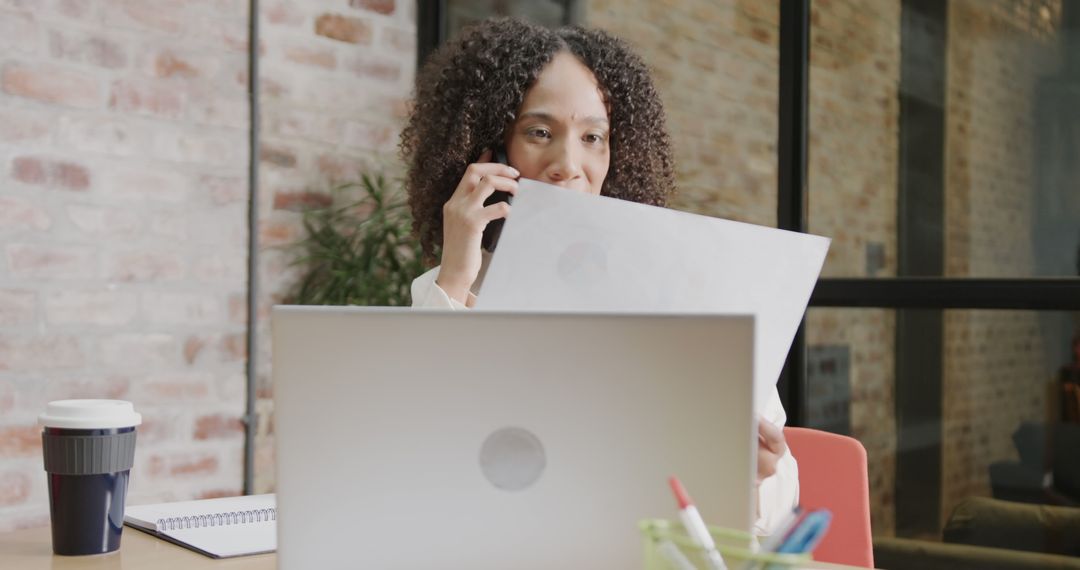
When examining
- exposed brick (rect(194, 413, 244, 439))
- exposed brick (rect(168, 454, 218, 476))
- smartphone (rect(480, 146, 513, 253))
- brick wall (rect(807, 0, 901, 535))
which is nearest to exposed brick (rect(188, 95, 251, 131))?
exposed brick (rect(194, 413, 244, 439))

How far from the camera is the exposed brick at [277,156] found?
319 centimetres

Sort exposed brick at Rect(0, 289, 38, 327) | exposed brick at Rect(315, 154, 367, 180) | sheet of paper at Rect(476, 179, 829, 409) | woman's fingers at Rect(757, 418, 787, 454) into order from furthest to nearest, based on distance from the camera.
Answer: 1. exposed brick at Rect(315, 154, 367, 180)
2. exposed brick at Rect(0, 289, 38, 327)
3. woman's fingers at Rect(757, 418, 787, 454)
4. sheet of paper at Rect(476, 179, 829, 409)

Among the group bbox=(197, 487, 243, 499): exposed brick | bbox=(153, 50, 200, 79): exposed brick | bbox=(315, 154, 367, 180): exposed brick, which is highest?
bbox=(153, 50, 200, 79): exposed brick

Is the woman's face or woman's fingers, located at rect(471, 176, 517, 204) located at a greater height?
the woman's face

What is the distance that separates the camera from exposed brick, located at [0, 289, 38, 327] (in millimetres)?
2641

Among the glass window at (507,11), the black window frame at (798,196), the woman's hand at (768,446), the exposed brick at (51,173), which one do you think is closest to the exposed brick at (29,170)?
the exposed brick at (51,173)

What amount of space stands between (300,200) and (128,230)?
565mm

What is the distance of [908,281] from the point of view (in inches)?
108

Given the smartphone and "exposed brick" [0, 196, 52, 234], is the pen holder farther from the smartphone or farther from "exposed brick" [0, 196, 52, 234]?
"exposed brick" [0, 196, 52, 234]

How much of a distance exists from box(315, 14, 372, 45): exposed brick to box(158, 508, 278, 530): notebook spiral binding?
7.14 feet

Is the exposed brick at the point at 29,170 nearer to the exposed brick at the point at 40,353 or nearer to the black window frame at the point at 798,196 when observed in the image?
the exposed brick at the point at 40,353

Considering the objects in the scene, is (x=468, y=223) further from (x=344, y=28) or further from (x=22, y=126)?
(x=344, y=28)

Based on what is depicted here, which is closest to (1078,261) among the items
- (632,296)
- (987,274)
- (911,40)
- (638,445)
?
(987,274)

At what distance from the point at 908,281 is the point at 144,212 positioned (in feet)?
6.30
